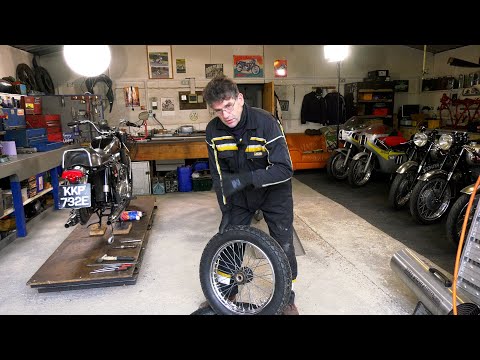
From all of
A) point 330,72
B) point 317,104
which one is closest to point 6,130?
point 317,104

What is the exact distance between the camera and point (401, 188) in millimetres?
4207

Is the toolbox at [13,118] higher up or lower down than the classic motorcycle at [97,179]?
higher up

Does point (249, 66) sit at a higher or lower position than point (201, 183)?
higher

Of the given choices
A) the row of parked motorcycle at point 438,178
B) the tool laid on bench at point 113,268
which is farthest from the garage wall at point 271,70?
the tool laid on bench at point 113,268

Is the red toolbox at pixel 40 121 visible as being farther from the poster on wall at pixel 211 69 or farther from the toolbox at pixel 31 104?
the poster on wall at pixel 211 69

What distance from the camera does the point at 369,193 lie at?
5.26 metres

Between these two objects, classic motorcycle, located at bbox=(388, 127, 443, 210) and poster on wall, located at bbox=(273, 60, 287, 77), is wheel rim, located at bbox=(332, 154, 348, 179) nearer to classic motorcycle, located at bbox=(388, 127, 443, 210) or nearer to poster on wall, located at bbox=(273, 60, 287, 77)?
classic motorcycle, located at bbox=(388, 127, 443, 210)

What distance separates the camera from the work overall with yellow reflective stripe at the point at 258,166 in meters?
1.91

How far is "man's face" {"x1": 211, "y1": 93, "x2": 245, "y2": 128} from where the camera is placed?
5.95 feet

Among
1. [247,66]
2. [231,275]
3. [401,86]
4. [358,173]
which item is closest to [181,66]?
[247,66]

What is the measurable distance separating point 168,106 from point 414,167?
4902mm

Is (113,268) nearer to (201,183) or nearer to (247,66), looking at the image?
(201,183)

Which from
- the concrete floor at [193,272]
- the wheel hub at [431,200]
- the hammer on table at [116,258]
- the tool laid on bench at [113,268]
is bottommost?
the concrete floor at [193,272]

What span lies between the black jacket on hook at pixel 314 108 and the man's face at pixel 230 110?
234 inches
